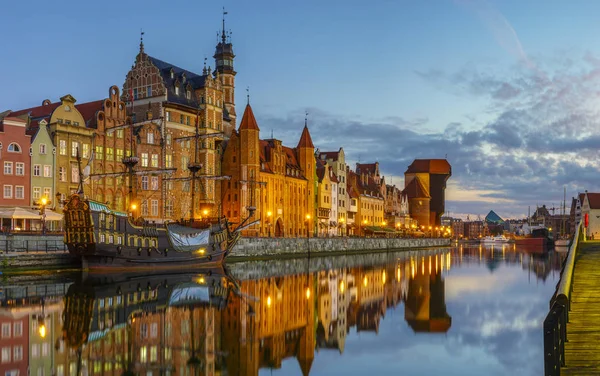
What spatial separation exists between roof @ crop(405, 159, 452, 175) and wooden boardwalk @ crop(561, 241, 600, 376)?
14603cm

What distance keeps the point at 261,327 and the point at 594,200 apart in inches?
4828

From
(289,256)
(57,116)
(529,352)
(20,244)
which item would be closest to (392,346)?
(529,352)

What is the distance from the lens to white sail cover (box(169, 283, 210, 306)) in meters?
34.5

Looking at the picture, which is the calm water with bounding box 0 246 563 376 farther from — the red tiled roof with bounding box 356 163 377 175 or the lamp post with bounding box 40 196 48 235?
the red tiled roof with bounding box 356 163 377 175

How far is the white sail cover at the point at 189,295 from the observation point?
113 feet

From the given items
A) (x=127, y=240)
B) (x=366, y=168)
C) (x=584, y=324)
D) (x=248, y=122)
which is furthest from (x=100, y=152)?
(x=366, y=168)

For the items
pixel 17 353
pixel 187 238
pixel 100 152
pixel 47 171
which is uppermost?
pixel 100 152

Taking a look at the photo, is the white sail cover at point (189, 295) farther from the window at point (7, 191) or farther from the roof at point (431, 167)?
the roof at point (431, 167)

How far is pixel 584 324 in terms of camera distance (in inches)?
739

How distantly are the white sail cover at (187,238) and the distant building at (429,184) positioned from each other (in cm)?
11535

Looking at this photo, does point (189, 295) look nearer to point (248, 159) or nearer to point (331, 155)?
point (248, 159)

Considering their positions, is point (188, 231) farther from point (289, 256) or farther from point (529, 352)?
point (529, 352)

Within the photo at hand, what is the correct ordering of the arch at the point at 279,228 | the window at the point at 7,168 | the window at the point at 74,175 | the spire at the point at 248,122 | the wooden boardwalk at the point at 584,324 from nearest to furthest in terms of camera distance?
the wooden boardwalk at the point at 584,324, the window at the point at 7,168, the window at the point at 74,175, the spire at the point at 248,122, the arch at the point at 279,228

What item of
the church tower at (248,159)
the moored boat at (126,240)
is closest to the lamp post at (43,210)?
the moored boat at (126,240)
